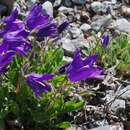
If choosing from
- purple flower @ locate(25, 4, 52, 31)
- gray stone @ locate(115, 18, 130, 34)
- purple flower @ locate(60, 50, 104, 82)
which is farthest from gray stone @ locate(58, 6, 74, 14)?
purple flower @ locate(60, 50, 104, 82)

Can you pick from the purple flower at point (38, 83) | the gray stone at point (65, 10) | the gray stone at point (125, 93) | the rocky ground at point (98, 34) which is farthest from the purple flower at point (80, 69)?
Result: the gray stone at point (65, 10)

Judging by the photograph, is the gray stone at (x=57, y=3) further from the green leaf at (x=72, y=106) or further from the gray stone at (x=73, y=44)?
the green leaf at (x=72, y=106)

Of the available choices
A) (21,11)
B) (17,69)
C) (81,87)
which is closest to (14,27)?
(17,69)

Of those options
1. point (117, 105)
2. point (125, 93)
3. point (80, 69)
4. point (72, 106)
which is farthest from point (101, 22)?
point (80, 69)

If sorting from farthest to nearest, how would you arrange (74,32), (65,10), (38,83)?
1. (65,10)
2. (74,32)
3. (38,83)

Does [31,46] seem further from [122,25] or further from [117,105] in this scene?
[122,25]

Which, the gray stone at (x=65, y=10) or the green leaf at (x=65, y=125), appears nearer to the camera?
the green leaf at (x=65, y=125)

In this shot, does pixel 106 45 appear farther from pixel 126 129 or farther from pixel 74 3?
pixel 74 3
